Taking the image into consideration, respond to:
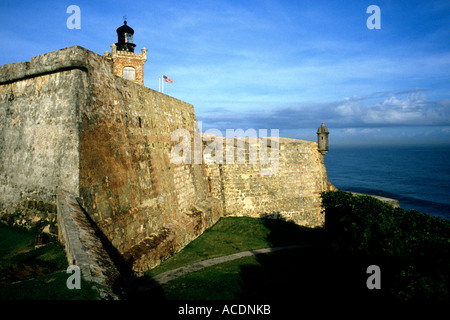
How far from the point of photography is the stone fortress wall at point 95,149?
756 centimetres

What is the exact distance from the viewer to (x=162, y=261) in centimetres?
1071

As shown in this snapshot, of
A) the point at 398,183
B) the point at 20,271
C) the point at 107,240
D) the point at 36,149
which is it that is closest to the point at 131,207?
the point at 107,240

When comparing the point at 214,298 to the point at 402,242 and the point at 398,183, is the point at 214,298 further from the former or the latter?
the point at 398,183

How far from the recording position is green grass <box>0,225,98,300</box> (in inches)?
175

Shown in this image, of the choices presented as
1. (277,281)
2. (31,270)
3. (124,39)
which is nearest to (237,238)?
(277,281)

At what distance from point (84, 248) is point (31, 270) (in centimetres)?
124

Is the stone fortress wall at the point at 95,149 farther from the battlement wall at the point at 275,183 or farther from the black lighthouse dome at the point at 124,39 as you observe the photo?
the black lighthouse dome at the point at 124,39

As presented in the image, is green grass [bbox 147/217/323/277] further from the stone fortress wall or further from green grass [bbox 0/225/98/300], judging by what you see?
green grass [bbox 0/225/98/300]

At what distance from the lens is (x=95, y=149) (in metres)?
7.97

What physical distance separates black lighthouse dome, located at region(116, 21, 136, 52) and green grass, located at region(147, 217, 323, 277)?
28.6 m

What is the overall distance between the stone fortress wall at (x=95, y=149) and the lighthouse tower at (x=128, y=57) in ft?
83.5

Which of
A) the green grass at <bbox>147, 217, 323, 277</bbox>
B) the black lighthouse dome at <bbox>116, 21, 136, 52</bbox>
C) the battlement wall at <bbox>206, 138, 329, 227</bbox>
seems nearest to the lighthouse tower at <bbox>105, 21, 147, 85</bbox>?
the black lighthouse dome at <bbox>116, 21, 136, 52</bbox>
